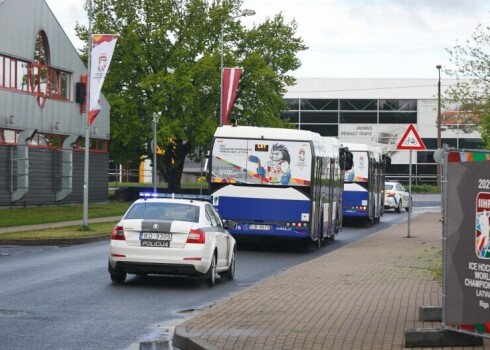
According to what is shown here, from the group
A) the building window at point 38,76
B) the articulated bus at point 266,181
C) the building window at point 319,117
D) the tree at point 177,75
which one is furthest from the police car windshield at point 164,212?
the building window at point 319,117

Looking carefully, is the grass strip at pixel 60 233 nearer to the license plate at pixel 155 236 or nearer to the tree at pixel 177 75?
the license plate at pixel 155 236

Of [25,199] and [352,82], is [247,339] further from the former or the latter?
[352,82]

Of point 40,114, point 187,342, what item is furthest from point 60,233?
point 187,342

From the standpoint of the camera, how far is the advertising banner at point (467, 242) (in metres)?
9.99

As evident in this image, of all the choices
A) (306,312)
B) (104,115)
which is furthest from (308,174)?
(104,115)

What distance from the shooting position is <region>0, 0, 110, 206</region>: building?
4756 cm

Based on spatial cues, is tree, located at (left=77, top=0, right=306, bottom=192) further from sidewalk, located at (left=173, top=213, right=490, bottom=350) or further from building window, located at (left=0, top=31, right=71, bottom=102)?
sidewalk, located at (left=173, top=213, right=490, bottom=350)

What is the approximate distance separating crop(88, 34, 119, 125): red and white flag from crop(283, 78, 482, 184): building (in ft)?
216

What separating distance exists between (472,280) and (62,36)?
4569 cm

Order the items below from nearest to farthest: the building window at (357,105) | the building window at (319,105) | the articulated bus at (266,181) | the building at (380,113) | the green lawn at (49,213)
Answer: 1. the articulated bus at (266,181)
2. the green lawn at (49,213)
3. the building at (380,113)
4. the building window at (357,105)
5. the building window at (319,105)

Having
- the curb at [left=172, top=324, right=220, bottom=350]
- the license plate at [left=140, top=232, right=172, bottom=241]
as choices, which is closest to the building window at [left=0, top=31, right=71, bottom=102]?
the license plate at [left=140, top=232, right=172, bottom=241]

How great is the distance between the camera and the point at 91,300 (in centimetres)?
1650

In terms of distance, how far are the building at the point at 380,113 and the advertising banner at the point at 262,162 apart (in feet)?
240

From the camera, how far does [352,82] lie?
340ft
